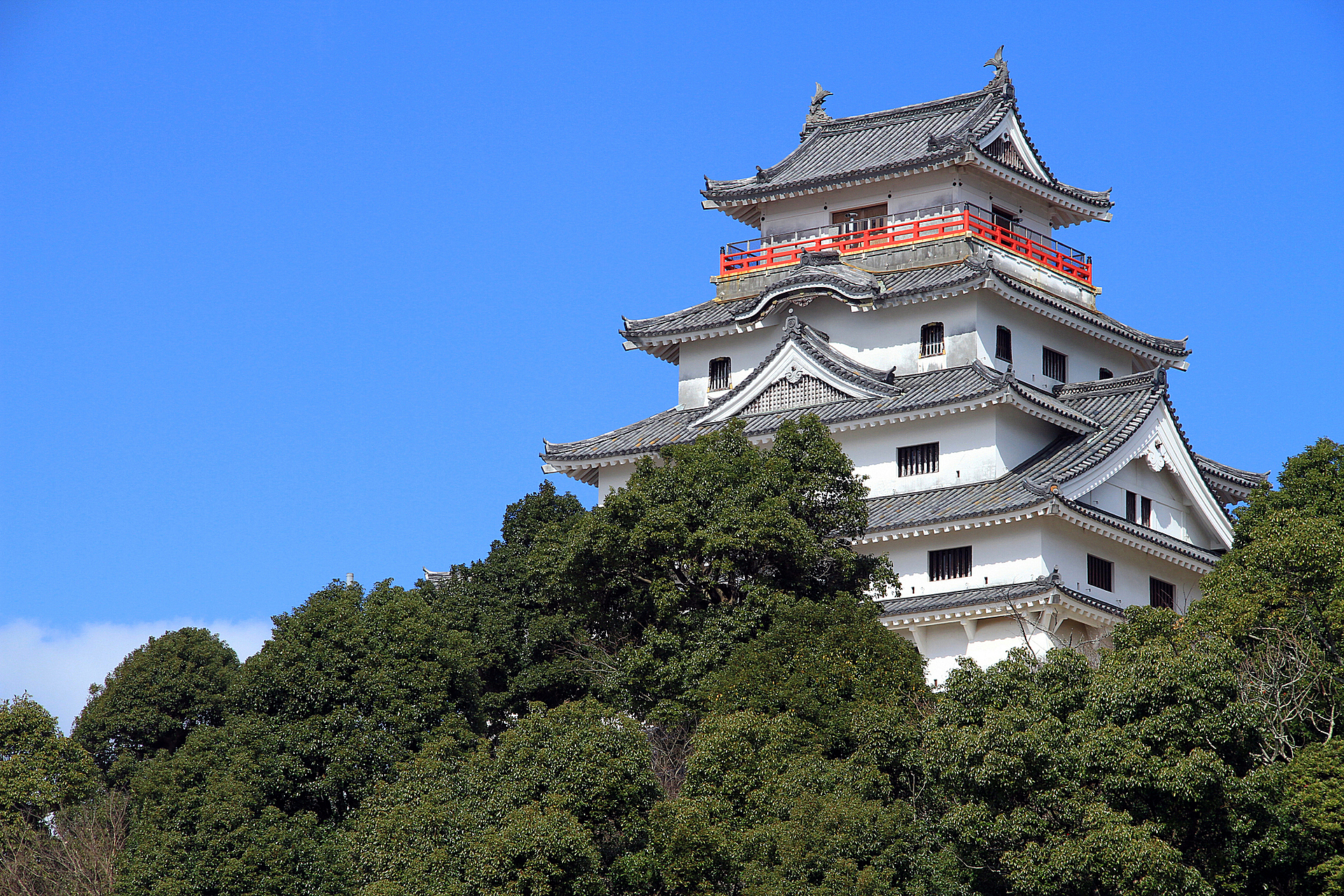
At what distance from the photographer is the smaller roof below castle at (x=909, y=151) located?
49.6 meters

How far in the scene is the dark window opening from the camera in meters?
51.0

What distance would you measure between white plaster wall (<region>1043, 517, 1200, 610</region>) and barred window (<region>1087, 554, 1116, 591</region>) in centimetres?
9

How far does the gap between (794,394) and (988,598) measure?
8547mm

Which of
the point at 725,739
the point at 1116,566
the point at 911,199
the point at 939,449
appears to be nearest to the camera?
the point at 725,739

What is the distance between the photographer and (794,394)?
47719 mm

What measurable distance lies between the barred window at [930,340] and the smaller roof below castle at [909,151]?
14.4ft

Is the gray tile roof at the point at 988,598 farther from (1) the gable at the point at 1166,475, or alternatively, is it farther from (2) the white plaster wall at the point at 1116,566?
(1) the gable at the point at 1166,475

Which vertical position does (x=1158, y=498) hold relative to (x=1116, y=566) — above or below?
above

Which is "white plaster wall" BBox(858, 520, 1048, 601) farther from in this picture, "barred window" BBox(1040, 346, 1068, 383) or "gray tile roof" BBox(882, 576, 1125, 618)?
"barred window" BBox(1040, 346, 1068, 383)

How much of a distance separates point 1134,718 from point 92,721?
28.7 meters

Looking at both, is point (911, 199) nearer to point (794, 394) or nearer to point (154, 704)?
point (794, 394)

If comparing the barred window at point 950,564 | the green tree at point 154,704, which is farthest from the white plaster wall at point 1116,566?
the green tree at point 154,704

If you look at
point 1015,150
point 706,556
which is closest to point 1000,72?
point 1015,150

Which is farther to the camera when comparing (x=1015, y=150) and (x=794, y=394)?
(x=1015, y=150)
